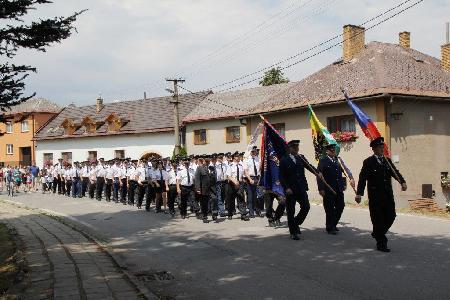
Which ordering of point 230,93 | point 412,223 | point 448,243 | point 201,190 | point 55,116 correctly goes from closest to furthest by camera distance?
1. point 448,243
2. point 412,223
3. point 201,190
4. point 230,93
5. point 55,116

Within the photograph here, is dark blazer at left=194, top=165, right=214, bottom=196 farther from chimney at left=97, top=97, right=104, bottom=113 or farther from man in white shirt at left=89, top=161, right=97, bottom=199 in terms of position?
chimney at left=97, top=97, right=104, bottom=113

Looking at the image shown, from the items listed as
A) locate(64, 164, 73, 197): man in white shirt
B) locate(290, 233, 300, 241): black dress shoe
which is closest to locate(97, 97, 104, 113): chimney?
locate(64, 164, 73, 197): man in white shirt

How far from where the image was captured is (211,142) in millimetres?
34969

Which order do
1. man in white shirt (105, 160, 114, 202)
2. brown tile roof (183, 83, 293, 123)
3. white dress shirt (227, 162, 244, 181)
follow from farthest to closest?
brown tile roof (183, 83, 293, 123) < man in white shirt (105, 160, 114, 202) < white dress shirt (227, 162, 244, 181)

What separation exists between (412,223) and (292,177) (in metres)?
3.74

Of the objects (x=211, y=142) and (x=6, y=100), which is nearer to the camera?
(x=6, y=100)

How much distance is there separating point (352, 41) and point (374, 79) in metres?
5.11

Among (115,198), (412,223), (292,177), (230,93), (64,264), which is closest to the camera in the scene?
(64,264)

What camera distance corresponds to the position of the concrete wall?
19766 mm

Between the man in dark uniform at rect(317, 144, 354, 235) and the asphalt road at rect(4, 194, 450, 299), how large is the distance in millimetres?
341

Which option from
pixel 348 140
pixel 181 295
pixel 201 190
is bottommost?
pixel 181 295

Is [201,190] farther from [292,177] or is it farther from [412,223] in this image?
[412,223]

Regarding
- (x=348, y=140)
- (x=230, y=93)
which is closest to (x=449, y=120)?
(x=348, y=140)

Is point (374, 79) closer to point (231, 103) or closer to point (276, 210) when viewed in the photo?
point (276, 210)
